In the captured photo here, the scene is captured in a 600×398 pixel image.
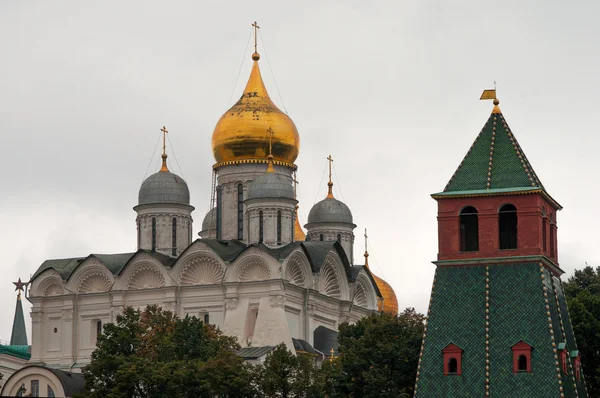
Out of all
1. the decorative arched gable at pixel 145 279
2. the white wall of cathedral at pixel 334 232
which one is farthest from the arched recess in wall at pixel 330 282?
the decorative arched gable at pixel 145 279

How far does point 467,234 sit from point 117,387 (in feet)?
40.6

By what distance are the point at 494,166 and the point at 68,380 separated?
22.1 m

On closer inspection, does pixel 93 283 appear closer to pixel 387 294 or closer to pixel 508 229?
pixel 387 294

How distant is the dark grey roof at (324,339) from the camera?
68688mm

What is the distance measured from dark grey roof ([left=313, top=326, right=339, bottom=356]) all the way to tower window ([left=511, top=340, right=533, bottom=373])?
21496mm

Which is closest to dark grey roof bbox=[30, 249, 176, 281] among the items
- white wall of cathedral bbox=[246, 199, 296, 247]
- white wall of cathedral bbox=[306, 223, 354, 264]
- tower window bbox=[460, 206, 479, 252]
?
white wall of cathedral bbox=[246, 199, 296, 247]

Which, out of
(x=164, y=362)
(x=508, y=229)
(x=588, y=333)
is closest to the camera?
(x=508, y=229)

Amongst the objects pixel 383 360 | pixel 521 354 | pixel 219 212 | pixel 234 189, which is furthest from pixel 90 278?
pixel 521 354

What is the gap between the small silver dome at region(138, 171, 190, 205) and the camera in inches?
2781

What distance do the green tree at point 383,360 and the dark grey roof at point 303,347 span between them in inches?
389

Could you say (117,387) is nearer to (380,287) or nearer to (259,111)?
(259,111)

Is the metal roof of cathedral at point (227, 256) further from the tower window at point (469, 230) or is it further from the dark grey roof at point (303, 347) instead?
the tower window at point (469, 230)

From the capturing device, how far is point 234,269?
222 ft

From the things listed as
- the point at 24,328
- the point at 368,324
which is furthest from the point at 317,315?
the point at 24,328
